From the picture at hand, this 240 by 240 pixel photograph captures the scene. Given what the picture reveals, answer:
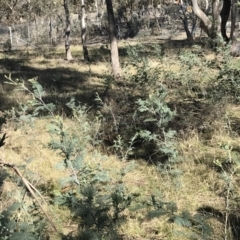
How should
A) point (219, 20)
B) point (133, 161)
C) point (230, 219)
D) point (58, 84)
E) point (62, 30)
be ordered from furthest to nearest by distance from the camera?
point (62, 30) → point (219, 20) → point (58, 84) → point (133, 161) → point (230, 219)

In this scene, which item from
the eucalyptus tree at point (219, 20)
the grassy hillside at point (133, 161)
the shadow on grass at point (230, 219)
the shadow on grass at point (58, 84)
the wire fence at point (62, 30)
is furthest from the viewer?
the wire fence at point (62, 30)

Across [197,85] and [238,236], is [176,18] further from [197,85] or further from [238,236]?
[238,236]

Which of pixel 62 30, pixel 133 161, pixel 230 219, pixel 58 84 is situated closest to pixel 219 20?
pixel 58 84

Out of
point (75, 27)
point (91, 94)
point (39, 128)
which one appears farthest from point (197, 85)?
point (75, 27)

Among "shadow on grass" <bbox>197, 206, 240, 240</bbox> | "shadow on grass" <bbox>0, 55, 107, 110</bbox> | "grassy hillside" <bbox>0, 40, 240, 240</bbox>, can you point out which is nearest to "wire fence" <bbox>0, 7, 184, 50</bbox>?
"shadow on grass" <bbox>0, 55, 107, 110</bbox>

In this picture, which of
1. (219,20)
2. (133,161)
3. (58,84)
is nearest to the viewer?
(133,161)

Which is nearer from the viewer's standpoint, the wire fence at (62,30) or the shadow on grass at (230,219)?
the shadow on grass at (230,219)

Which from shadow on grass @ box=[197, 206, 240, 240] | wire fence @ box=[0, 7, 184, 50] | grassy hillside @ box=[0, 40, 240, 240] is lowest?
shadow on grass @ box=[197, 206, 240, 240]

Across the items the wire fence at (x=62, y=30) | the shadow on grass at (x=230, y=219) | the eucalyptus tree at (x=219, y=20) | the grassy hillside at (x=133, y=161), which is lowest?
the shadow on grass at (x=230, y=219)

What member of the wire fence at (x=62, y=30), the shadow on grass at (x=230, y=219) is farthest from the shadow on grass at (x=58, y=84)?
the wire fence at (x=62, y=30)

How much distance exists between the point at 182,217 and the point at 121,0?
3561cm

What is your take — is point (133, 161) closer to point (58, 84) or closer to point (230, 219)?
point (230, 219)

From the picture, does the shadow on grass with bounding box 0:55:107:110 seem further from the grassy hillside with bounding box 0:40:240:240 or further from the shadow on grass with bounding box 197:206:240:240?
the shadow on grass with bounding box 197:206:240:240

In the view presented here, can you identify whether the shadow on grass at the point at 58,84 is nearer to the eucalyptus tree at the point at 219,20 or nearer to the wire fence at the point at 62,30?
the eucalyptus tree at the point at 219,20
